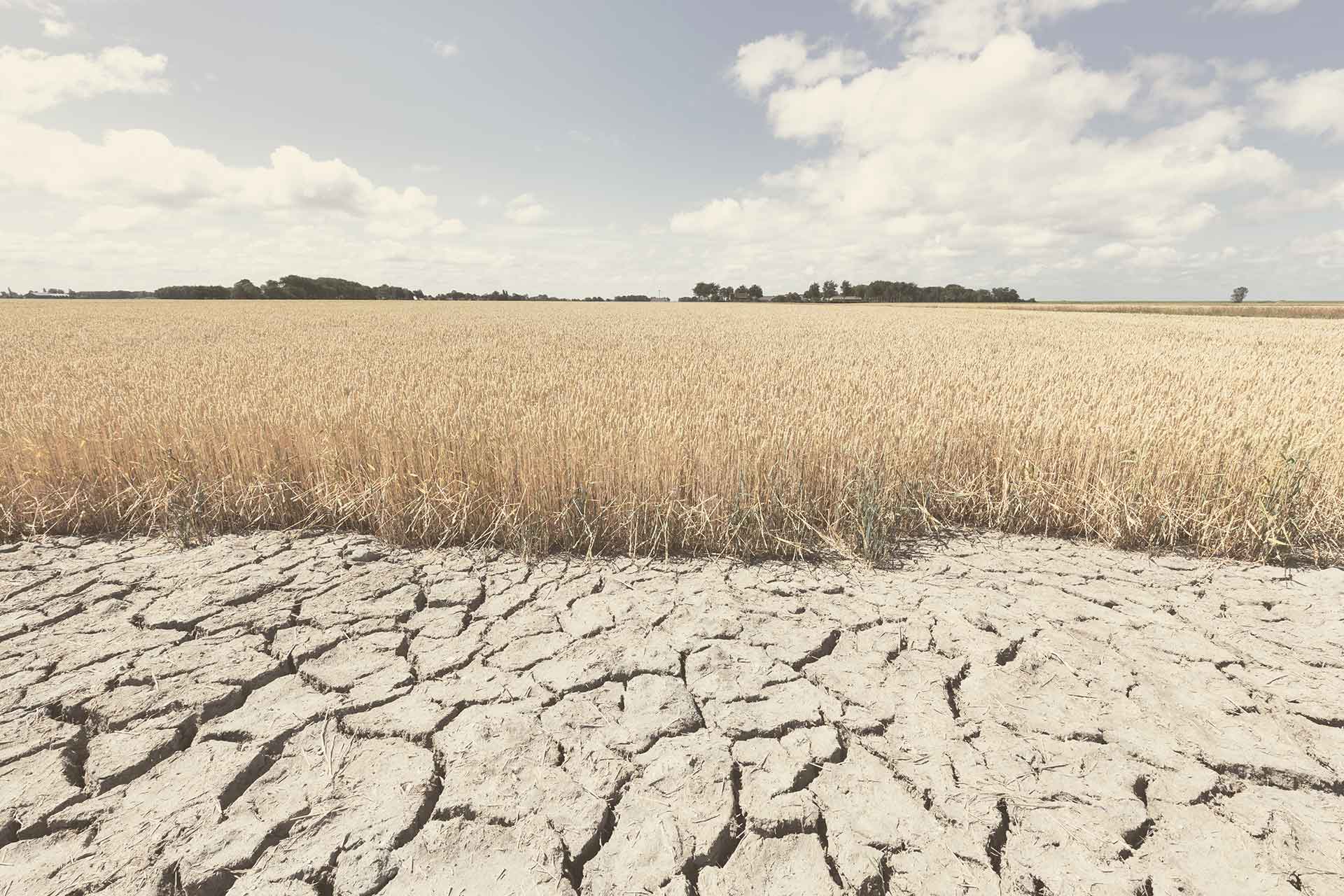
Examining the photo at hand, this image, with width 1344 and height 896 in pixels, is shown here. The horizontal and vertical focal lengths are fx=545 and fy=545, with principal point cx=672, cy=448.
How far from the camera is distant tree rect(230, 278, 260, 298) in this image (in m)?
59.2

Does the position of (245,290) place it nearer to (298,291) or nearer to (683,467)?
(298,291)

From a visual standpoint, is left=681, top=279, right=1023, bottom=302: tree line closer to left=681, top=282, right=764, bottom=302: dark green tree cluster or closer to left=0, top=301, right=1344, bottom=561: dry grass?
left=681, top=282, right=764, bottom=302: dark green tree cluster

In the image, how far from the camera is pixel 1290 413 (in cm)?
539

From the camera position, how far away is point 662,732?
2.16 meters

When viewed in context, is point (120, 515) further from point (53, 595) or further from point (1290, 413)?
point (1290, 413)

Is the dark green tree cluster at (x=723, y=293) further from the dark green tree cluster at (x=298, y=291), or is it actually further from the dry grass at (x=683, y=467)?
the dry grass at (x=683, y=467)

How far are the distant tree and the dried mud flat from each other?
7251cm

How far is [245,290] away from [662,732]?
77828mm

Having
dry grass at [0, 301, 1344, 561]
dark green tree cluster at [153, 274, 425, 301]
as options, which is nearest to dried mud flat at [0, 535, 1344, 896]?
dry grass at [0, 301, 1344, 561]

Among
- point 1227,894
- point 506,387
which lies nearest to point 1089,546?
point 1227,894

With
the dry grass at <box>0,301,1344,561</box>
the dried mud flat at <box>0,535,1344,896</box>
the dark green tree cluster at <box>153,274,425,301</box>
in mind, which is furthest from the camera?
the dark green tree cluster at <box>153,274,425,301</box>

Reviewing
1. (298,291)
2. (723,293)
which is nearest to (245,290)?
(298,291)

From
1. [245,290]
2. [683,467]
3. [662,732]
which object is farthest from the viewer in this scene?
[245,290]

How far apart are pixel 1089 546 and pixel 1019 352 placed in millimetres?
9985
